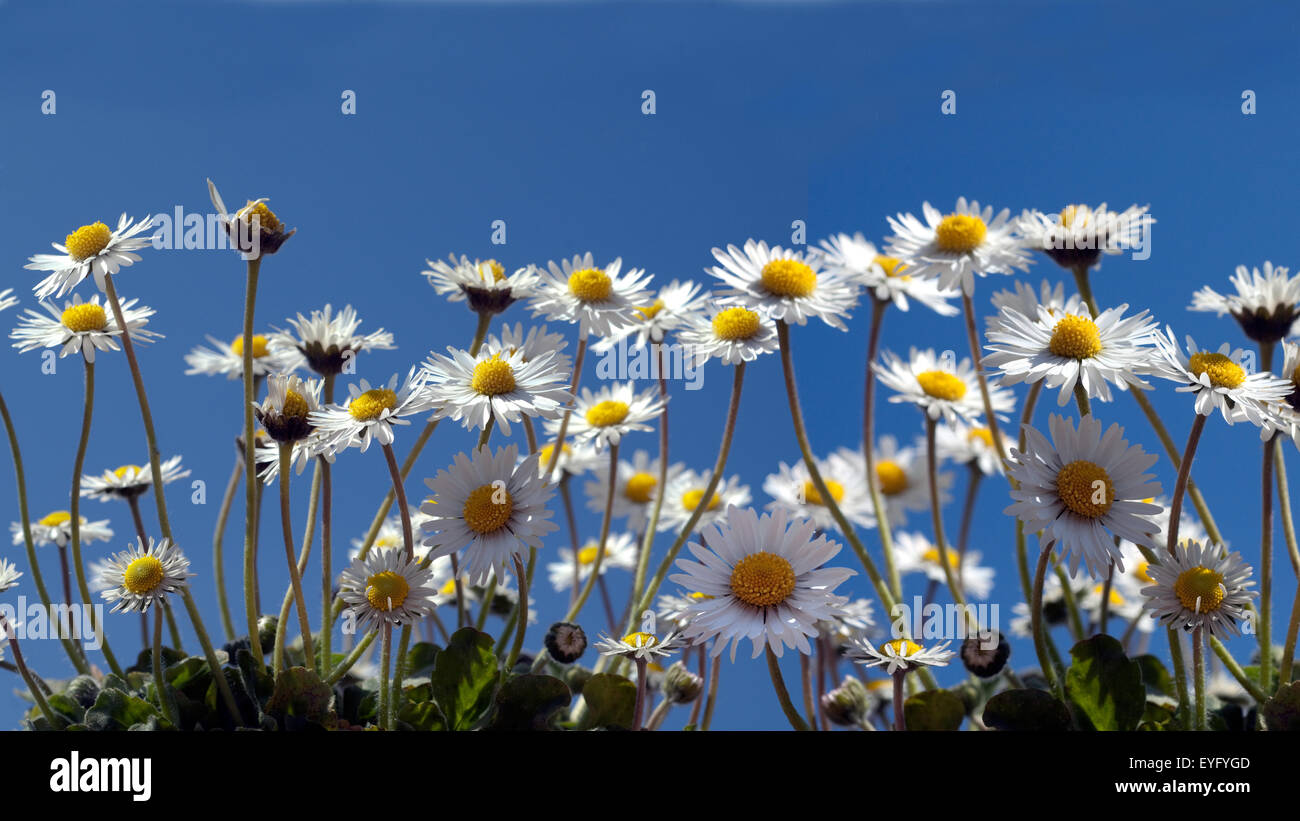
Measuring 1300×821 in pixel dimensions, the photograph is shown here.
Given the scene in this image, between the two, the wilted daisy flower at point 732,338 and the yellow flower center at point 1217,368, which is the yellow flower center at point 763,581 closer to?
the wilted daisy flower at point 732,338

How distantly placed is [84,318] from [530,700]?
0.59m

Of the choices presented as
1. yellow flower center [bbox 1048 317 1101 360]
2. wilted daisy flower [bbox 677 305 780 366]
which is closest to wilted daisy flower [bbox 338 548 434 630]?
wilted daisy flower [bbox 677 305 780 366]

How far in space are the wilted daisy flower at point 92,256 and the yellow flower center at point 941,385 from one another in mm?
794

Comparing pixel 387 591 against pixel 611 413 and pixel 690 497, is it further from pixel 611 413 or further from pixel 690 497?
pixel 690 497

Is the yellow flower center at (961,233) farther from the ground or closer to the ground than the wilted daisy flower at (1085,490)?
farther from the ground

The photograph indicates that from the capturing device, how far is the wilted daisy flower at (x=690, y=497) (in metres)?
1.18

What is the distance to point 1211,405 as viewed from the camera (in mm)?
766

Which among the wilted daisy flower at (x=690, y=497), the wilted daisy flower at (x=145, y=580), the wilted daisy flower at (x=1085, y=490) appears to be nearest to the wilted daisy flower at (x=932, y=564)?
the wilted daisy flower at (x=690, y=497)

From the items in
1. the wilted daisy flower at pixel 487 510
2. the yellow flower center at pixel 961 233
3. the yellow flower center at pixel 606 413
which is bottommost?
the wilted daisy flower at pixel 487 510

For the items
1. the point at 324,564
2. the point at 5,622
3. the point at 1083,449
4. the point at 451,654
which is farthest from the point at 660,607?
the point at 5,622

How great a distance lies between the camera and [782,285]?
96 centimetres

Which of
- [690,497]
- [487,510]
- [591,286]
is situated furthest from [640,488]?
[487,510]
